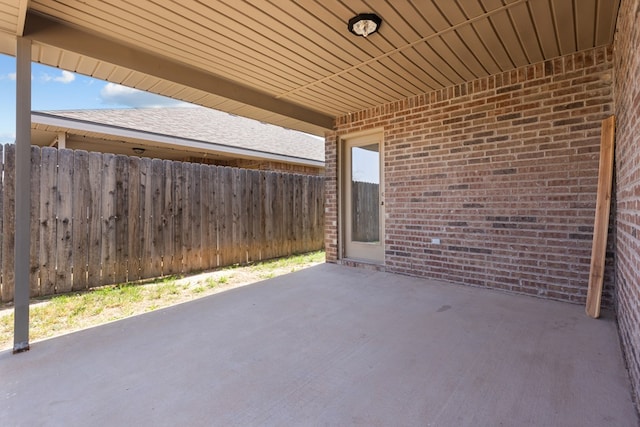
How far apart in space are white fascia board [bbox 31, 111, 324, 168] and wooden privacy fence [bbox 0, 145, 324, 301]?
2200 mm

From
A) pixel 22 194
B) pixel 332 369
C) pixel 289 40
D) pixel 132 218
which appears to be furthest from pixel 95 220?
pixel 332 369

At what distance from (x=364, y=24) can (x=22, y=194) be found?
120 inches

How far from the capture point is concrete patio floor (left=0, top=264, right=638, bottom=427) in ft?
5.28

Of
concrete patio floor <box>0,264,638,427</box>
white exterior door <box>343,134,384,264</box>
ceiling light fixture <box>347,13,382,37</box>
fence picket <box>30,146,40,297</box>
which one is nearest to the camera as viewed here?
concrete patio floor <box>0,264,638,427</box>

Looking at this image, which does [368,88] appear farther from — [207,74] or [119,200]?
[119,200]

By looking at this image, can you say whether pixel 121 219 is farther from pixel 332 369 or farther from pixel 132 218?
pixel 332 369

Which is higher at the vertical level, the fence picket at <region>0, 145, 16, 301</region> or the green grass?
the fence picket at <region>0, 145, 16, 301</region>

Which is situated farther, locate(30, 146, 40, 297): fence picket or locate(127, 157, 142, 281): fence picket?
locate(127, 157, 142, 281): fence picket

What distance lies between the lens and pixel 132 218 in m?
4.43

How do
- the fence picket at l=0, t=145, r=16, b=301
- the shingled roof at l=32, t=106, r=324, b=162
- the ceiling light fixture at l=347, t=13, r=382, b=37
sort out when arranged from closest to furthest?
the ceiling light fixture at l=347, t=13, r=382, b=37, the fence picket at l=0, t=145, r=16, b=301, the shingled roof at l=32, t=106, r=324, b=162

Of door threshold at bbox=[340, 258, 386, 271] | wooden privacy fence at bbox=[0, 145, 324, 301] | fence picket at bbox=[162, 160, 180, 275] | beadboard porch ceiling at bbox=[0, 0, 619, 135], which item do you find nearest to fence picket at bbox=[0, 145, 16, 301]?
wooden privacy fence at bbox=[0, 145, 324, 301]

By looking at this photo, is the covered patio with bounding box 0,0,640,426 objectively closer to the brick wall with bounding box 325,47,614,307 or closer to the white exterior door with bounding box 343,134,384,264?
the brick wall with bounding box 325,47,614,307

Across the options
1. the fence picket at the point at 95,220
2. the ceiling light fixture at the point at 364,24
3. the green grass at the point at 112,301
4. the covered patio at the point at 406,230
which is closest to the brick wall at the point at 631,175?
the covered patio at the point at 406,230

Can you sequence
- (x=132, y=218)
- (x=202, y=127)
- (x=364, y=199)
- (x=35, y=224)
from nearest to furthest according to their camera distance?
1. (x=35, y=224)
2. (x=132, y=218)
3. (x=364, y=199)
4. (x=202, y=127)
